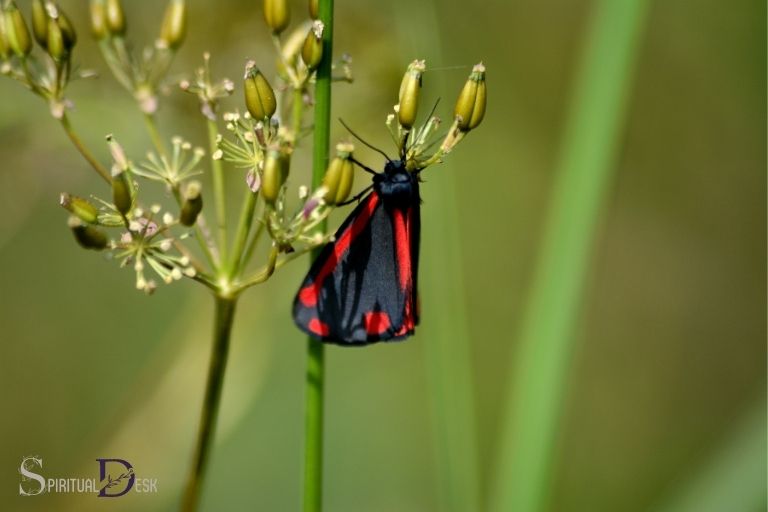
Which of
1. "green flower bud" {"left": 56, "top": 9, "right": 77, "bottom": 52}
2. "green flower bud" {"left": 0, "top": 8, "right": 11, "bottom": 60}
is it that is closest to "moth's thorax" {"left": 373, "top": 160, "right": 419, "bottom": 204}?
"green flower bud" {"left": 56, "top": 9, "right": 77, "bottom": 52}

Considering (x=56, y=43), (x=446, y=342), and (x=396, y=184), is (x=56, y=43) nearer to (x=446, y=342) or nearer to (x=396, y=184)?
(x=396, y=184)

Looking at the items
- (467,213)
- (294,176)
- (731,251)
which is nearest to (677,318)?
(731,251)

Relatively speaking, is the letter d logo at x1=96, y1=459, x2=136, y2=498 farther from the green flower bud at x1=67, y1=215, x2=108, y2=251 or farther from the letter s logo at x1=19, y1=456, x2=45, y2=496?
the green flower bud at x1=67, y1=215, x2=108, y2=251

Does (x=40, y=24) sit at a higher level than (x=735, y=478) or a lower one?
higher

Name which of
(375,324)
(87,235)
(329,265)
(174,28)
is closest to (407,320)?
(375,324)

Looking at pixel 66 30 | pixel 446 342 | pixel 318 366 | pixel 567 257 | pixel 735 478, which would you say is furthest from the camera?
pixel 446 342

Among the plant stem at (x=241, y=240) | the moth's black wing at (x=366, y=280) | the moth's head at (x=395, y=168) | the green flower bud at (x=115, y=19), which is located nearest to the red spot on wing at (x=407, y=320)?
the moth's black wing at (x=366, y=280)
